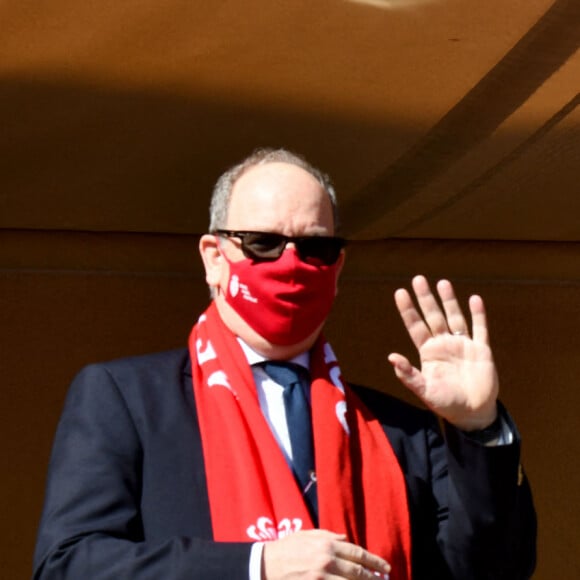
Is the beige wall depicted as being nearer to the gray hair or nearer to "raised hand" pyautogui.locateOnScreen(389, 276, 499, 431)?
the gray hair

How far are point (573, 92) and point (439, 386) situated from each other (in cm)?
70

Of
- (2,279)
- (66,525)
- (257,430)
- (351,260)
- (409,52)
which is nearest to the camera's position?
(66,525)

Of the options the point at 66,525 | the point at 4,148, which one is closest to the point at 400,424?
the point at 66,525

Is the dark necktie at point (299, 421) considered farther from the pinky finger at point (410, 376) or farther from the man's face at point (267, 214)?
the pinky finger at point (410, 376)

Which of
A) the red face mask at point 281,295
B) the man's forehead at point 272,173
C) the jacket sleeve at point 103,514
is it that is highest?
the man's forehead at point 272,173

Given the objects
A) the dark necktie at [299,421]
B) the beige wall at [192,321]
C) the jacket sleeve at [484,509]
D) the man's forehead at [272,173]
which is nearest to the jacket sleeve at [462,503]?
the jacket sleeve at [484,509]

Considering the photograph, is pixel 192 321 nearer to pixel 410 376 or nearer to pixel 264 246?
pixel 264 246

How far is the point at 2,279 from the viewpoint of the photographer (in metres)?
3.21

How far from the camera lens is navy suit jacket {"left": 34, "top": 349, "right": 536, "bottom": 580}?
6.61 feet

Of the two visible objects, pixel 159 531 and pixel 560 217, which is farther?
pixel 560 217

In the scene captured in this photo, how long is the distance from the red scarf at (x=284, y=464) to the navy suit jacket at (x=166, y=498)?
0.04 meters

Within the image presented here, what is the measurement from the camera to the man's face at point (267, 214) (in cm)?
229

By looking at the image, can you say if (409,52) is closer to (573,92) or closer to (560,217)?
(573,92)

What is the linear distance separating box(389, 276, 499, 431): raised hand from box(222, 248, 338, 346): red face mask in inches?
6.4
